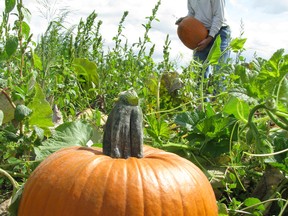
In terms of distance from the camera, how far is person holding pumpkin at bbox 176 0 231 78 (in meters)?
6.47

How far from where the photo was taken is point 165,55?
3398 millimetres

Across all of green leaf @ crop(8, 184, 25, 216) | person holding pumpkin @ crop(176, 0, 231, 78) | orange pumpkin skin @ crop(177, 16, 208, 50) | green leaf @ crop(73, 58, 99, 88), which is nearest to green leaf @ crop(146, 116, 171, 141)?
green leaf @ crop(8, 184, 25, 216)

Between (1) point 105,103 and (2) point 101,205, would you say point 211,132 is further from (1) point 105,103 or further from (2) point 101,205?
(1) point 105,103

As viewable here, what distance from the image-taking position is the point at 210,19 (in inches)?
262

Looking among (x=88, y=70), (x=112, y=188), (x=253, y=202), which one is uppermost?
(x=88, y=70)

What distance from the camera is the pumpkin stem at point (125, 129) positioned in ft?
5.83

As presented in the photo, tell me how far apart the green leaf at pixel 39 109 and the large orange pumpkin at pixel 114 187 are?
40cm

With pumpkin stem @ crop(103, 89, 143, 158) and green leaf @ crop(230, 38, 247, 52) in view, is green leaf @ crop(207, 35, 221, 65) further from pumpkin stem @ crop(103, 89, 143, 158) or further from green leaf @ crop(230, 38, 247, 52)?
pumpkin stem @ crop(103, 89, 143, 158)

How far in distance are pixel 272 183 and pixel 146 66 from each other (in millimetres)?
1231

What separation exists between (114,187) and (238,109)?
790 millimetres

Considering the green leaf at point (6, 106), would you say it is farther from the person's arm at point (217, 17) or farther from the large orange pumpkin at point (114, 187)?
the person's arm at point (217, 17)

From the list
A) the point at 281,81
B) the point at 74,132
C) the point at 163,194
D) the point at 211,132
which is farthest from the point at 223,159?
the point at 163,194

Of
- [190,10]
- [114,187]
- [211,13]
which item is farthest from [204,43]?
[114,187]

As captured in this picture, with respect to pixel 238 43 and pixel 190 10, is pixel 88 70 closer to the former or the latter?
pixel 238 43
